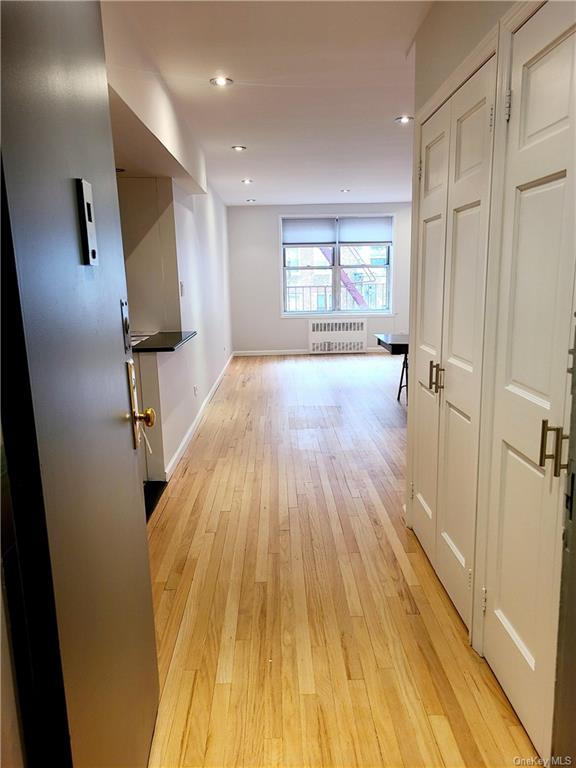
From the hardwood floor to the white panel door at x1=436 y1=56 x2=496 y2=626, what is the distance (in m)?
0.30

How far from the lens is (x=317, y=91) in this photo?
10.4ft

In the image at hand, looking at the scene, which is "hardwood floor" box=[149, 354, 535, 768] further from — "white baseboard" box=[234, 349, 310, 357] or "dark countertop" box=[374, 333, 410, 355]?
"white baseboard" box=[234, 349, 310, 357]

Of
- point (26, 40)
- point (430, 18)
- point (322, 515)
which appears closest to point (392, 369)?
point (322, 515)

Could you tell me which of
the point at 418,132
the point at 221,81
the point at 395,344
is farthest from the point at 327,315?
the point at 418,132

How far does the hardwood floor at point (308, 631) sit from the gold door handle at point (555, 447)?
0.89 meters

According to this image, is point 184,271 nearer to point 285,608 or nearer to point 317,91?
point 317,91

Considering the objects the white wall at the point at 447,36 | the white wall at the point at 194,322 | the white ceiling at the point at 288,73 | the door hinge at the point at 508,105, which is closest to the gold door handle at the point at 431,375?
the door hinge at the point at 508,105

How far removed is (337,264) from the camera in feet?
29.1

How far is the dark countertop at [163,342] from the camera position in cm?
323

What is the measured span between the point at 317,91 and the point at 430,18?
110cm

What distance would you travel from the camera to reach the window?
8836 mm

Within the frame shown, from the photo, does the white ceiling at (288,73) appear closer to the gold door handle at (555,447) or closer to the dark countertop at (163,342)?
the dark countertop at (163,342)

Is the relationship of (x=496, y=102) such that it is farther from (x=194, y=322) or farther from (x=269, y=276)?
(x=269, y=276)

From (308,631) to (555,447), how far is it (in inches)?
49.9
